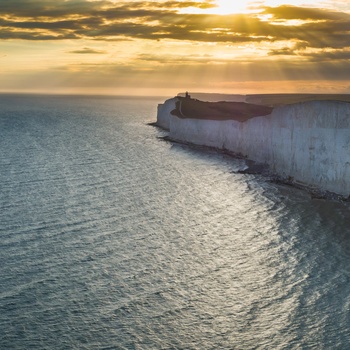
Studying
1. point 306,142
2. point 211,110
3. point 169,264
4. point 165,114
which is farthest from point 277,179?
point 165,114

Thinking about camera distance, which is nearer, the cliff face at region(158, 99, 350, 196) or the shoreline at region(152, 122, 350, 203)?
the shoreline at region(152, 122, 350, 203)

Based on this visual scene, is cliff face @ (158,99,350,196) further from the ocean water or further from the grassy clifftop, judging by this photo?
the grassy clifftop

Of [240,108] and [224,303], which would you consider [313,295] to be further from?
[240,108]

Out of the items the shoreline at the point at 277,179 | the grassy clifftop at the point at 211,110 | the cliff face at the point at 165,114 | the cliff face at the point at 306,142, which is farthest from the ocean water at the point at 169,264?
the cliff face at the point at 165,114

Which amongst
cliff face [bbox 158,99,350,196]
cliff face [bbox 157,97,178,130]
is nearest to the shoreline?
cliff face [bbox 158,99,350,196]

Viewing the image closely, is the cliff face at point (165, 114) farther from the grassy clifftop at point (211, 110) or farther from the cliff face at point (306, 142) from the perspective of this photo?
the cliff face at point (306, 142)
